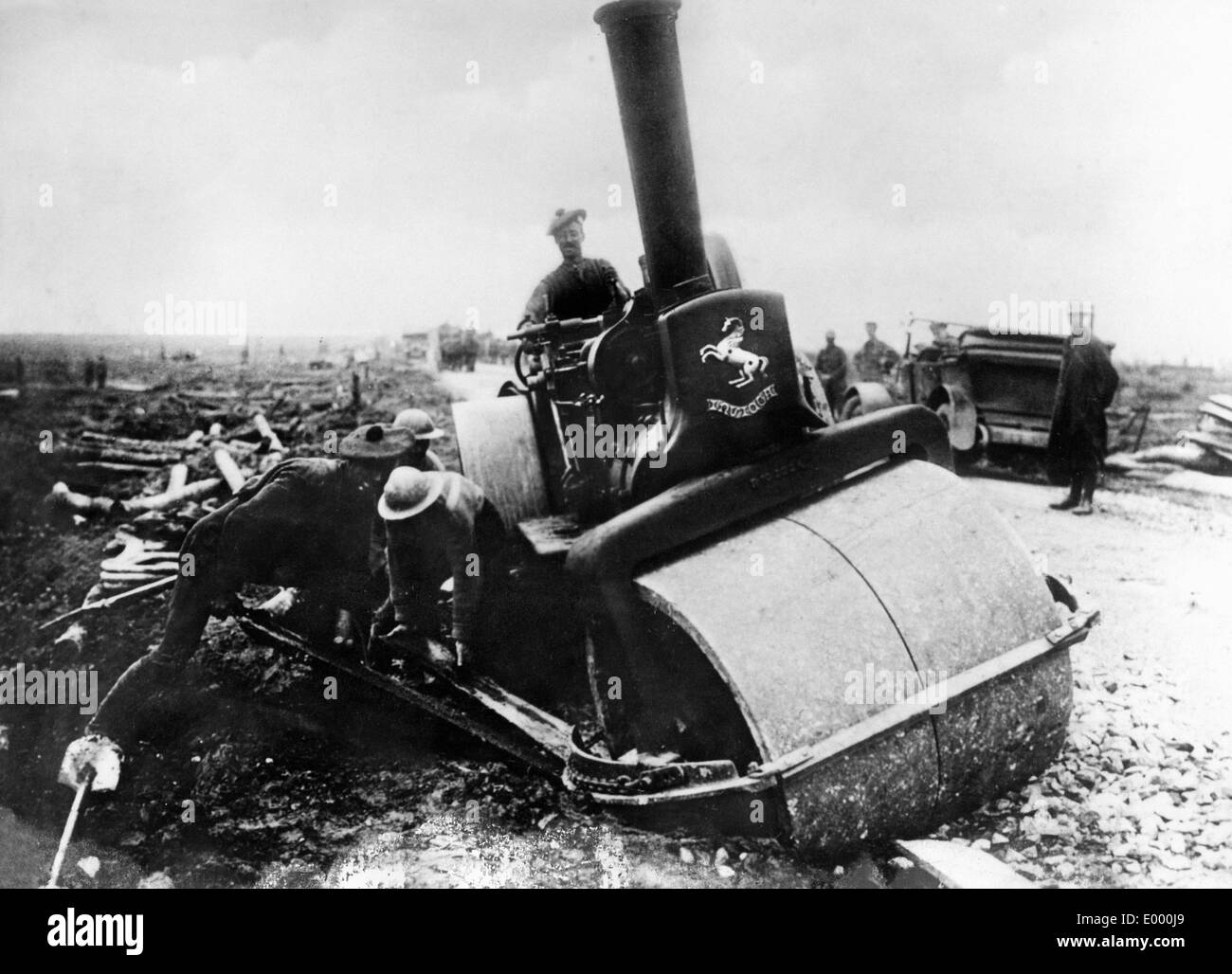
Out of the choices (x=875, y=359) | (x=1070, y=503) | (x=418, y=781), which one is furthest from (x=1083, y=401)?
(x=875, y=359)

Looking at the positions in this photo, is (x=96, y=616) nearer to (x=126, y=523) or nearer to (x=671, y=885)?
(x=126, y=523)

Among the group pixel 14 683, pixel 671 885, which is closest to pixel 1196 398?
pixel 671 885

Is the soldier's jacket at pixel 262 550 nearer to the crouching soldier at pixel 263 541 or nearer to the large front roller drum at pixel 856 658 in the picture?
the crouching soldier at pixel 263 541

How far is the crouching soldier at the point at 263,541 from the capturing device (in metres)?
3.95

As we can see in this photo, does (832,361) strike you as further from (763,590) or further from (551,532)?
(763,590)

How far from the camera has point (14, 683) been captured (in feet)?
13.9

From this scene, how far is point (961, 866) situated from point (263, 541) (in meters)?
2.93

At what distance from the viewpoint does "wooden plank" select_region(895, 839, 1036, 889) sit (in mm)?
2834

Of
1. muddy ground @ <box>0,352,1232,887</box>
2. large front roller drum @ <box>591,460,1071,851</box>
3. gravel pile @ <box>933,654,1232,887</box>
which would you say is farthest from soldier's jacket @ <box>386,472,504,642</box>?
gravel pile @ <box>933,654,1232,887</box>

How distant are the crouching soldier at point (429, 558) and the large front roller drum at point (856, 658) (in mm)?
807

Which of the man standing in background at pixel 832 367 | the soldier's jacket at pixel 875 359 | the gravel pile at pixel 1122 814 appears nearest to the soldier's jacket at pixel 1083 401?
the gravel pile at pixel 1122 814

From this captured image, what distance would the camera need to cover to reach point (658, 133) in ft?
11.2

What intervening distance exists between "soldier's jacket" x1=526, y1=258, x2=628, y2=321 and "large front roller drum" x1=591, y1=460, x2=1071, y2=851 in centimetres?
178

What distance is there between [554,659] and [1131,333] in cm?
305
